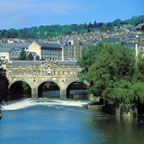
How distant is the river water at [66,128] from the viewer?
182 feet

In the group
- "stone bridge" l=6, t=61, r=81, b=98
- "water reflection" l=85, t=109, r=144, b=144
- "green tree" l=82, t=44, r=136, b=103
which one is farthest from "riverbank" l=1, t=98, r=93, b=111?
"water reflection" l=85, t=109, r=144, b=144

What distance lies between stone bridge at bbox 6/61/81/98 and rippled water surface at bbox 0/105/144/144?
91.7 ft

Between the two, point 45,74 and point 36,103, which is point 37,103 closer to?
point 36,103

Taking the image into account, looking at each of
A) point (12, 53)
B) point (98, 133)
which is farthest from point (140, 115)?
point (12, 53)

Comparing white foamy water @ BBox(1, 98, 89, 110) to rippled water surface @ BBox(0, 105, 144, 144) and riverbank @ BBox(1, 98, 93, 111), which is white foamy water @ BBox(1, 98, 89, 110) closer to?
riverbank @ BBox(1, 98, 93, 111)

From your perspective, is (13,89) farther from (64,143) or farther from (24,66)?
(64,143)

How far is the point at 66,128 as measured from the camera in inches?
2473

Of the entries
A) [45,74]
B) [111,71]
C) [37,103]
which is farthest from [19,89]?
[111,71]

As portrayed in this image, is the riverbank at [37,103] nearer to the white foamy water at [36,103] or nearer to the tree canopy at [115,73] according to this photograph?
the white foamy water at [36,103]

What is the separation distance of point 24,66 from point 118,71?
115ft

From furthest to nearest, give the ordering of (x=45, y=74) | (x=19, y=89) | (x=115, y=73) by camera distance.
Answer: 1. (x=19, y=89)
2. (x=45, y=74)
3. (x=115, y=73)

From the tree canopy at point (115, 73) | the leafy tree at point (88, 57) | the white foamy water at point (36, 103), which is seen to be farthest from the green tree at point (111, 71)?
the leafy tree at point (88, 57)

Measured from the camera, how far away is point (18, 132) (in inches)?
2350

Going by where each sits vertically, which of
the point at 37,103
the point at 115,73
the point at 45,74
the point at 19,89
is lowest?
the point at 37,103
